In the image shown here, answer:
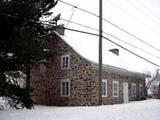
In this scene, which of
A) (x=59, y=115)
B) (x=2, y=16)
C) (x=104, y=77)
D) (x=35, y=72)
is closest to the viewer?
(x=59, y=115)

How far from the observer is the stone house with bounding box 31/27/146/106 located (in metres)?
29.4

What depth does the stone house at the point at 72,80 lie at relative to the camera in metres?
29.4

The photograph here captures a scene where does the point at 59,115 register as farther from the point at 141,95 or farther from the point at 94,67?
the point at 141,95

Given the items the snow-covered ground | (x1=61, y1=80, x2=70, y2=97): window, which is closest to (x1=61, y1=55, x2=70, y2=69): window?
(x1=61, y1=80, x2=70, y2=97): window

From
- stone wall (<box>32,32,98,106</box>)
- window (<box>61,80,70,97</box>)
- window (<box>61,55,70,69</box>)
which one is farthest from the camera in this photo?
window (<box>61,55,70,69</box>)

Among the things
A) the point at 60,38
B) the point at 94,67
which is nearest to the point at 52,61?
the point at 60,38

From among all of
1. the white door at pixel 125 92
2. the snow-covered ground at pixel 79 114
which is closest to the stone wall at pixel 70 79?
the white door at pixel 125 92

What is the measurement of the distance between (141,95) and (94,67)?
47.1 ft

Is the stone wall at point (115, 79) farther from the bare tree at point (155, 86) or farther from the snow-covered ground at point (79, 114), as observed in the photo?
the bare tree at point (155, 86)

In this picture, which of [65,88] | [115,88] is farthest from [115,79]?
[65,88]

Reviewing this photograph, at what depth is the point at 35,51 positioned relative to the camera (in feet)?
61.9

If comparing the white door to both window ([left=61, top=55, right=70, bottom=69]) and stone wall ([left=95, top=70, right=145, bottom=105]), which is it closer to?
stone wall ([left=95, top=70, right=145, bottom=105])

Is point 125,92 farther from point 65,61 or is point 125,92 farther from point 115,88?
point 65,61

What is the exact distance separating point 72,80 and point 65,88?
1214 mm
